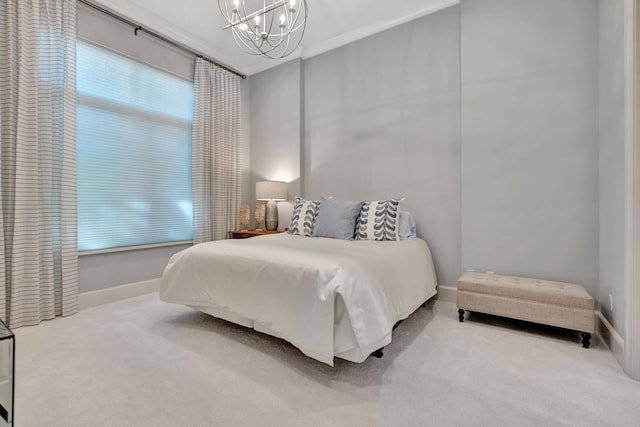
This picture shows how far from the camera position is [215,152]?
3.99 metres

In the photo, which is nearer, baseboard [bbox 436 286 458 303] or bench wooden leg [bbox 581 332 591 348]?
bench wooden leg [bbox 581 332 591 348]

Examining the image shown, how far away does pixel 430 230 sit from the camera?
124 inches

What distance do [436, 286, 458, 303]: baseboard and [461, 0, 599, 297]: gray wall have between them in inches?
12.5

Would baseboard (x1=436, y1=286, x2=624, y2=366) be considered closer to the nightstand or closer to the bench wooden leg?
the bench wooden leg

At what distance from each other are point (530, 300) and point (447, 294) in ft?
2.91

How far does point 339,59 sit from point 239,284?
315 cm

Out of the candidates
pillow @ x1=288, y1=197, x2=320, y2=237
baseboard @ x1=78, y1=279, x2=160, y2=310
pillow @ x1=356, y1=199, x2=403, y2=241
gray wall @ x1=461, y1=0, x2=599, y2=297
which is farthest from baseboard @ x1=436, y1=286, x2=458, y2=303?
baseboard @ x1=78, y1=279, x2=160, y2=310

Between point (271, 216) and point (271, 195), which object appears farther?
point (271, 216)

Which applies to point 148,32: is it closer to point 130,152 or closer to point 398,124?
point 130,152

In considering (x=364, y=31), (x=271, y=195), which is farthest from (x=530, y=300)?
(x=364, y=31)

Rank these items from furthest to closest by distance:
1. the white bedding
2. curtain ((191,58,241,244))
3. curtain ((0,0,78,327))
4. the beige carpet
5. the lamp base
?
1. the lamp base
2. curtain ((191,58,241,244))
3. curtain ((0,0,78,327))
4. the white bedding
5. the beige carpet

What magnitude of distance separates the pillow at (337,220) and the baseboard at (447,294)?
43.8 inches

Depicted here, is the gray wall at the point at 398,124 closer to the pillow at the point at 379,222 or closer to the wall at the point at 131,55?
the pillow at the point at 379,222

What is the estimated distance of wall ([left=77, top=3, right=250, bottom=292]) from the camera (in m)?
2.88
